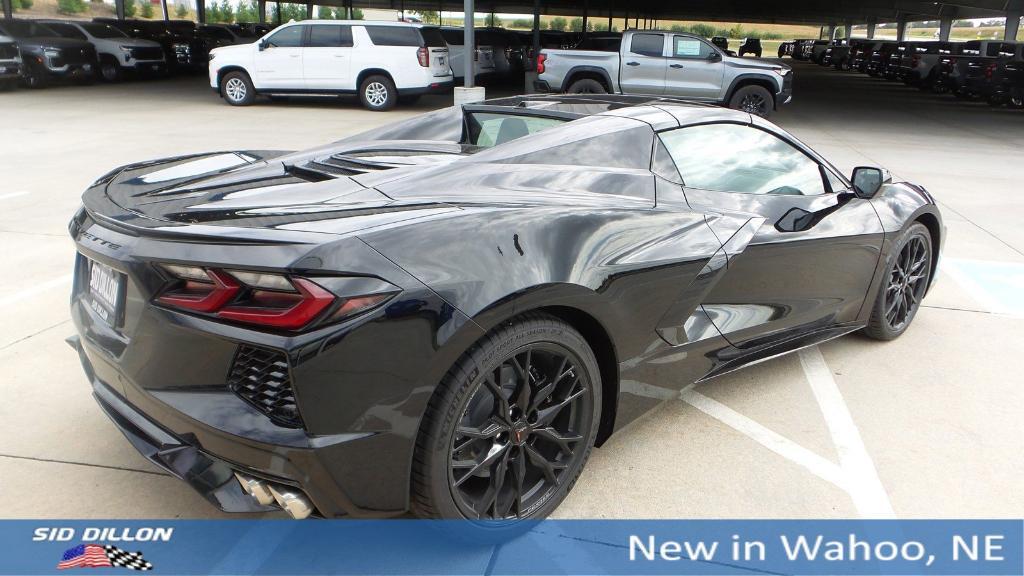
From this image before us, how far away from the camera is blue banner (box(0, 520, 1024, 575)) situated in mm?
2406

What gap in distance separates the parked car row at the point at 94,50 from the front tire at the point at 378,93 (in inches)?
348

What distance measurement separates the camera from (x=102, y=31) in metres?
21.6

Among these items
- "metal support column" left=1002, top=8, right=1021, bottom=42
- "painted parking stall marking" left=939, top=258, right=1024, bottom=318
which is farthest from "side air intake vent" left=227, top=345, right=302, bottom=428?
"metal support column" left=1002, top=8, right=1021, bottom=42

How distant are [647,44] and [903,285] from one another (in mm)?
12470

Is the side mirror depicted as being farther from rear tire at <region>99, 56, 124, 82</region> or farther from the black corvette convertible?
rear tire at <region>99, 56, 124, 82</region>

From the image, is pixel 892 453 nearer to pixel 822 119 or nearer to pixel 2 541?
pixel 2 541

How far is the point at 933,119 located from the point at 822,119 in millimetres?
3360

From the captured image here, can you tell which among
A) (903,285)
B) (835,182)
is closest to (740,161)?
(835,182)

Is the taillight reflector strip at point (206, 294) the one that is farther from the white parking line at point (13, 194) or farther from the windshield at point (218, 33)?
the windshield at point (218, 33)

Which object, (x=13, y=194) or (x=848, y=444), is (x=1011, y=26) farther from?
(x=13, y=194)

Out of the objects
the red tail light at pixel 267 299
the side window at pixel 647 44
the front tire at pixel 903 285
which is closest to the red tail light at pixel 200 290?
the red tail light at pixel 267 299

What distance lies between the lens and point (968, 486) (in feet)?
9.61

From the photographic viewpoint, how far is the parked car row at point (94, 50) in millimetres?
18797

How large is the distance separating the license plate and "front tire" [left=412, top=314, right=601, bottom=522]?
3.28 feet
